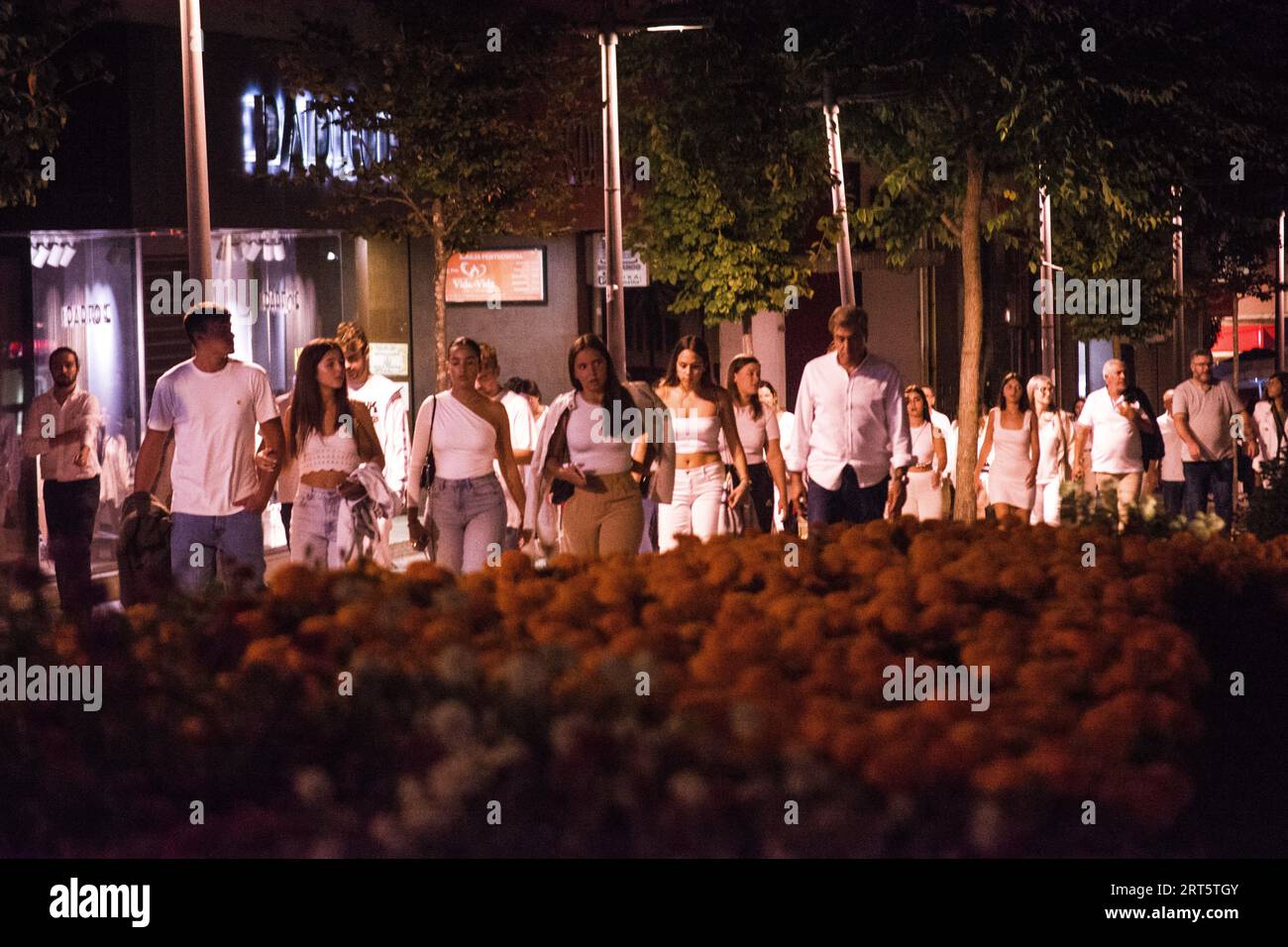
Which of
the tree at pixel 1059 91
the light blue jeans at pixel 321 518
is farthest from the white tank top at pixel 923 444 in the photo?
the light blue jeans at pixel 321 518

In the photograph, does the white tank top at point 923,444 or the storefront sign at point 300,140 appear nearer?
the white tank top at point 923,444

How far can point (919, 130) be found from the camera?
18766mm

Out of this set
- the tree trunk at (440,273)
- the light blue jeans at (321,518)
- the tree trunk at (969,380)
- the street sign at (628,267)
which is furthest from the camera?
the street sign at (628,267)

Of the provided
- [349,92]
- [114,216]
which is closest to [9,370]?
[114,216]

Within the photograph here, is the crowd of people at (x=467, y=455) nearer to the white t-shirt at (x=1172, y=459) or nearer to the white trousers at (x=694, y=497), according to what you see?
the white trousers at (x=694, y=497)

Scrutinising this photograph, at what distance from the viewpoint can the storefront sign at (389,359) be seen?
28375mm

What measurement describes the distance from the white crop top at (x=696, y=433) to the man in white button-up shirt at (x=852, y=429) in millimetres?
956

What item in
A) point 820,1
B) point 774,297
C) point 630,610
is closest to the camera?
point 630,610

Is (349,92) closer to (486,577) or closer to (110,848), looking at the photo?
(486,577)

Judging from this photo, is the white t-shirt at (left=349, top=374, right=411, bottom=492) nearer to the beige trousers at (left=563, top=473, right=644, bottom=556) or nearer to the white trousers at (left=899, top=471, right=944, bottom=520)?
the beige trousers at (left=563, top=473, right=644, bottom=556)

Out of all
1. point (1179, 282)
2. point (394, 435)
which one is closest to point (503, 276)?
point (1179, 282)

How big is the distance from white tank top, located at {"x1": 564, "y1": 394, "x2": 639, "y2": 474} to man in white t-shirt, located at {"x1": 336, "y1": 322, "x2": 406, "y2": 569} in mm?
1695
